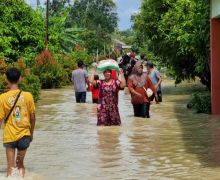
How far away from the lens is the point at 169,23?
79.7 ft

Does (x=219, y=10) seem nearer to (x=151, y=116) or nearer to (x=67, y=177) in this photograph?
(x=151, y=116)

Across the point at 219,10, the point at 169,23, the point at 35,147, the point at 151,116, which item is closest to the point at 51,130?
the point at 35,147

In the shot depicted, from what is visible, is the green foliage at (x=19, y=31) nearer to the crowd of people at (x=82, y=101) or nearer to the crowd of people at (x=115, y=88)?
the crowd of people at (x=82, y=101)

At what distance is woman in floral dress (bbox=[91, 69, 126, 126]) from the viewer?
14.0 meters

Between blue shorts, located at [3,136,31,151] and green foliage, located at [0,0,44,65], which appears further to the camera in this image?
green foliage, located at [0,0,44,65]

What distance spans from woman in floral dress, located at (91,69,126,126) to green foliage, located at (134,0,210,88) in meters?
5.17

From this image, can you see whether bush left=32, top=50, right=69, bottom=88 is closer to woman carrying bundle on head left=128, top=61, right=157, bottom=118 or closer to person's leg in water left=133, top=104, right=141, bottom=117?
person's leg in water left=133, top=104, right=141, bottom=117

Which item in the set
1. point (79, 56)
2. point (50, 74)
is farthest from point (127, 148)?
point (79, 56)

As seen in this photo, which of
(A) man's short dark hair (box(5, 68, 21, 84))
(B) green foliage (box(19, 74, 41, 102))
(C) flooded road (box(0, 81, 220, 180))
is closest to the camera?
(A) man's short dark hair (box(5, 68, 21, 84))

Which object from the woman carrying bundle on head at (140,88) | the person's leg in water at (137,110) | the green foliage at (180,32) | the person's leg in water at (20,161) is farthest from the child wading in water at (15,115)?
the green foliage at (180,32)

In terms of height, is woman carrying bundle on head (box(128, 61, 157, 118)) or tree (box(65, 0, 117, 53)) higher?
tree (box(65, 0, 117, 53))

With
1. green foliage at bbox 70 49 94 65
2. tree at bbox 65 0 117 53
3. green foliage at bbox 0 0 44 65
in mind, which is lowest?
green foliage at bbox 70 49 94 65

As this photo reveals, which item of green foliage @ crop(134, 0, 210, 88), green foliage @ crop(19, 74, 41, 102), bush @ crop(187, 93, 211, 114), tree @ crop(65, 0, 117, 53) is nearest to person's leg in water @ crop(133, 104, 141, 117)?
bush @ crop(187, 93, 211, 114)

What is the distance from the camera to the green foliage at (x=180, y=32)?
1872 cm
